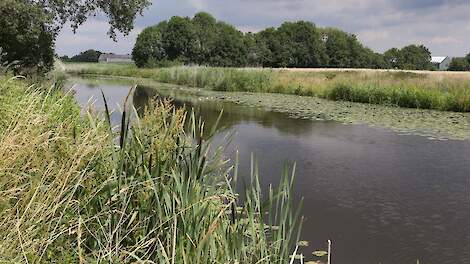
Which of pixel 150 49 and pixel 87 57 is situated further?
pixel 87 57

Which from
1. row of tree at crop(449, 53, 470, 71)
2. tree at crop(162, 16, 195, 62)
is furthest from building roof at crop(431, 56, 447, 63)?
tree at crop(162, 16, 195, 62)

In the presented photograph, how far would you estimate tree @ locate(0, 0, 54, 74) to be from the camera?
18.3m

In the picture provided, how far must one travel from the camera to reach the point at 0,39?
19828mm

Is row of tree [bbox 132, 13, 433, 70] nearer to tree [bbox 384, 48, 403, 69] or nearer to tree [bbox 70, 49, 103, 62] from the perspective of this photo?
tree [bbox 384, 48, 403, 69]

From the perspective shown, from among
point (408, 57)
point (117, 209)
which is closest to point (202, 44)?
point (408, 57)

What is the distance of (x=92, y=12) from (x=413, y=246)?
20.7 m

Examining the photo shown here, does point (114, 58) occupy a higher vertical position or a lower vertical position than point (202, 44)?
lower

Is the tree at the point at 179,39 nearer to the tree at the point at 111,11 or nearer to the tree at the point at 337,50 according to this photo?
the tree at the point at 337,50

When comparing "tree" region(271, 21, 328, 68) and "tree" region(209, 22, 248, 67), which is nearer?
"tree" region(209, 22, 248, 67)

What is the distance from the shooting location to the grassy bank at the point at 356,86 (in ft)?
72.0

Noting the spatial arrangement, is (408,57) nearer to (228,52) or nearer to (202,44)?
(228,52)

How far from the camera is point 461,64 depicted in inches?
3396

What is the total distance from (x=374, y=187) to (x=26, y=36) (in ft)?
53.8

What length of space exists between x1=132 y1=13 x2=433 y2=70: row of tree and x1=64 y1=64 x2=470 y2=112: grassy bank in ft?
112
